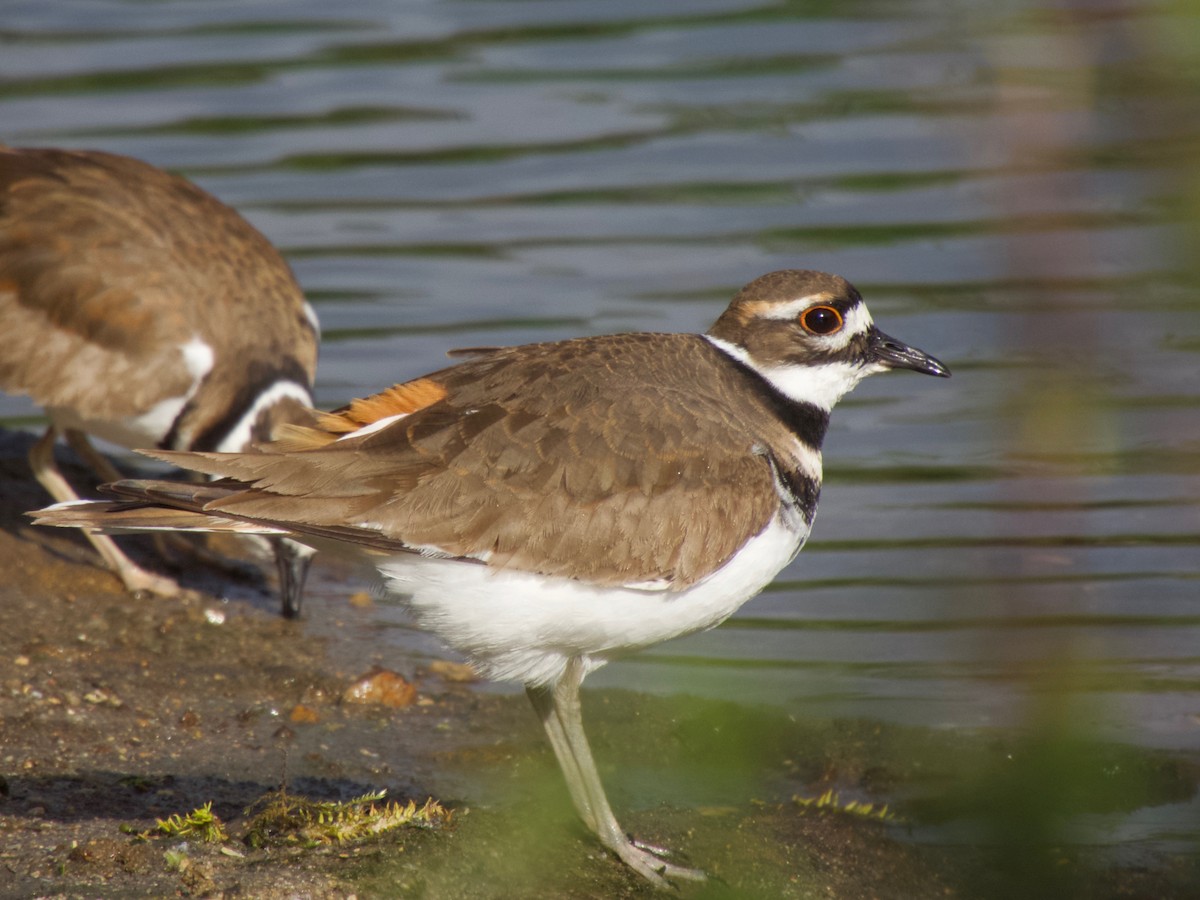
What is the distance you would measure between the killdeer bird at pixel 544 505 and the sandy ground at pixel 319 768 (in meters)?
0.42

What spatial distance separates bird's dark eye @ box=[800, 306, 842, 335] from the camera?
504 cm

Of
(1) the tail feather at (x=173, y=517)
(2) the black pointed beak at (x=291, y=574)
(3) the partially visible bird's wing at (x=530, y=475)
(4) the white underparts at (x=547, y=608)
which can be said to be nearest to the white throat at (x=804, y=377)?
(3) the partially visible bird's wing at (x=530, y=475)

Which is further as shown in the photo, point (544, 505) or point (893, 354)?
point (893, 354)

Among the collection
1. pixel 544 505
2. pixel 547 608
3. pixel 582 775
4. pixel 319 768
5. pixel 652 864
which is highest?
pixel 544 505

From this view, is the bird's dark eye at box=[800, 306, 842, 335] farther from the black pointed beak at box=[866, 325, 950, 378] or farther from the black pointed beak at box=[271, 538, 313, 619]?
the black pointed beak at box=[271, 538, 313, 619]

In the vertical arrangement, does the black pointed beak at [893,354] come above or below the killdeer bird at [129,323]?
above

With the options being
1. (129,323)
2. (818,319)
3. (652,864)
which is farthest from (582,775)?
(129,323)

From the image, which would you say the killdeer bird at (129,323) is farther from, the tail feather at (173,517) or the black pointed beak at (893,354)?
the black pointed beak at (893,354)

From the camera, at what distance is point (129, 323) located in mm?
6996

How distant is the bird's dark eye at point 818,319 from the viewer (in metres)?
5.04

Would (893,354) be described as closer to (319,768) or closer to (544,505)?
(544,505)

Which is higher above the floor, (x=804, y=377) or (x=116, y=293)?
(x=804, y=377)

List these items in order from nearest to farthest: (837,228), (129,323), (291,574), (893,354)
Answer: (893,354), (291,574), (129,323), (837,228)

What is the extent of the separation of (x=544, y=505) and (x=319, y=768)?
1507mm
